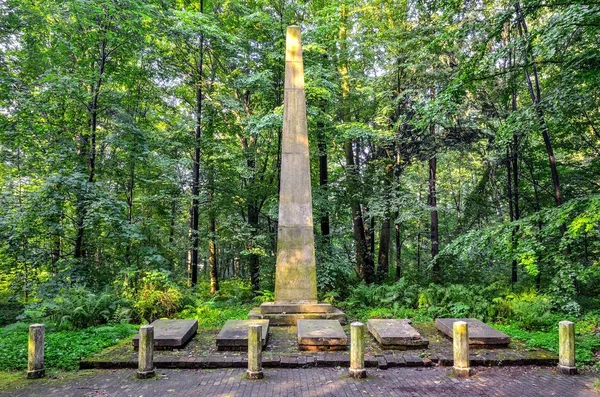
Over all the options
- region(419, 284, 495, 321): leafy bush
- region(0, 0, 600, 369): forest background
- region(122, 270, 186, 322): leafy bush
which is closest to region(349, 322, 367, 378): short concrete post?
region(0, 0, 600, 369): forest background

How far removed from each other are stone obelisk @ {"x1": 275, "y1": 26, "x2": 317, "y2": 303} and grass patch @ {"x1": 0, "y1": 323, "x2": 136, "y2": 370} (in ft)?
12.2

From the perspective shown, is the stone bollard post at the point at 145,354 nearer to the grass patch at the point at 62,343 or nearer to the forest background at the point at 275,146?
the grass patch at the point at 62,343

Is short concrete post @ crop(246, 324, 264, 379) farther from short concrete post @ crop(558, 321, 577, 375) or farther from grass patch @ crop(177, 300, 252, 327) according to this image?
short concrete post @ crop(558, 321, 577, 375)

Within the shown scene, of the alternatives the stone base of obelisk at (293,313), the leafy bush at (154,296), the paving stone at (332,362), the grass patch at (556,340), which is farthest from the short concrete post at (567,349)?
the leafy bush at (154,296)

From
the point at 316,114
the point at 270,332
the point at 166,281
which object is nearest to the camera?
the point at 270,332

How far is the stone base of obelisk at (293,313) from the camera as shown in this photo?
8203mm

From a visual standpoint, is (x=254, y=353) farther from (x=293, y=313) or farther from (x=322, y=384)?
(x=293, y=313)

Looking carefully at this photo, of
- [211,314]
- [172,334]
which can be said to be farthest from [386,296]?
[172,334]

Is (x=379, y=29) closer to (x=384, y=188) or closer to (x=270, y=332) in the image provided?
(x=384, y=188)

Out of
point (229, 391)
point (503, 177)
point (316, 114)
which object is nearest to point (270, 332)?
point (229, 391)

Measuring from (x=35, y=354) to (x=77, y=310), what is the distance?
282 cm

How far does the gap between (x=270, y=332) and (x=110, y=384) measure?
3352 mm

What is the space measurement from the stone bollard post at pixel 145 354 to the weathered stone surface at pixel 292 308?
11.2 feet

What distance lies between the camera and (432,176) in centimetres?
1368
